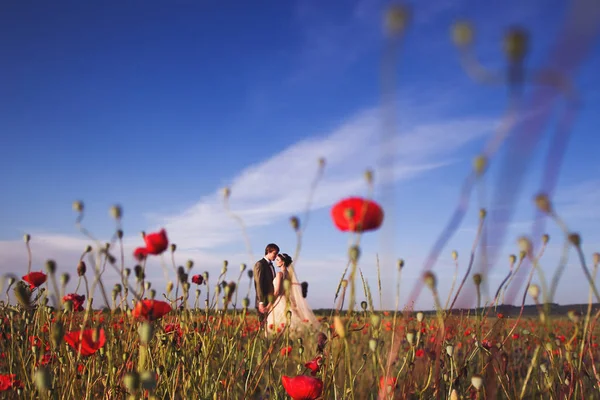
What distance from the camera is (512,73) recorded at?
1.70 feet

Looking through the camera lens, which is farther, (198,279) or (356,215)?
(198,279)

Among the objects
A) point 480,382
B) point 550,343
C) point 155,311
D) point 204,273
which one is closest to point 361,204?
point 480,382

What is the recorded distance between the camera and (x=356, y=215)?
127cm

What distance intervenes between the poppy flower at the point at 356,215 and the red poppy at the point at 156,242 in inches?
26.8

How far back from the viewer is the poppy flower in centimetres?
125

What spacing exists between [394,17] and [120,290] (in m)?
1.94

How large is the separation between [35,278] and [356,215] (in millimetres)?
1947

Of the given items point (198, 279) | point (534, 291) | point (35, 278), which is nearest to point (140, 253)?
point (198, 279)

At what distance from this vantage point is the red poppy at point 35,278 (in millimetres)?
2426

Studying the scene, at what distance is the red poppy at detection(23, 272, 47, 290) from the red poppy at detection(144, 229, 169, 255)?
1.11 m

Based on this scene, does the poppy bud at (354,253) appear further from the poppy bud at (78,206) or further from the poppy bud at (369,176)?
the poppy bud at (78,206)

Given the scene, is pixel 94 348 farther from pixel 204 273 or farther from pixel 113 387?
pixel 204 273

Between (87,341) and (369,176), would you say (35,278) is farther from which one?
(369,176)

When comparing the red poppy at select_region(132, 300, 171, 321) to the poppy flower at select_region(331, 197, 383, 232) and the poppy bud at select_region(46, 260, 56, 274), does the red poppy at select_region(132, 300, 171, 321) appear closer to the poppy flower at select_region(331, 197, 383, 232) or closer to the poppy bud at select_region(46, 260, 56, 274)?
the poppy bud at select_region(46, 260, 56, 274)
